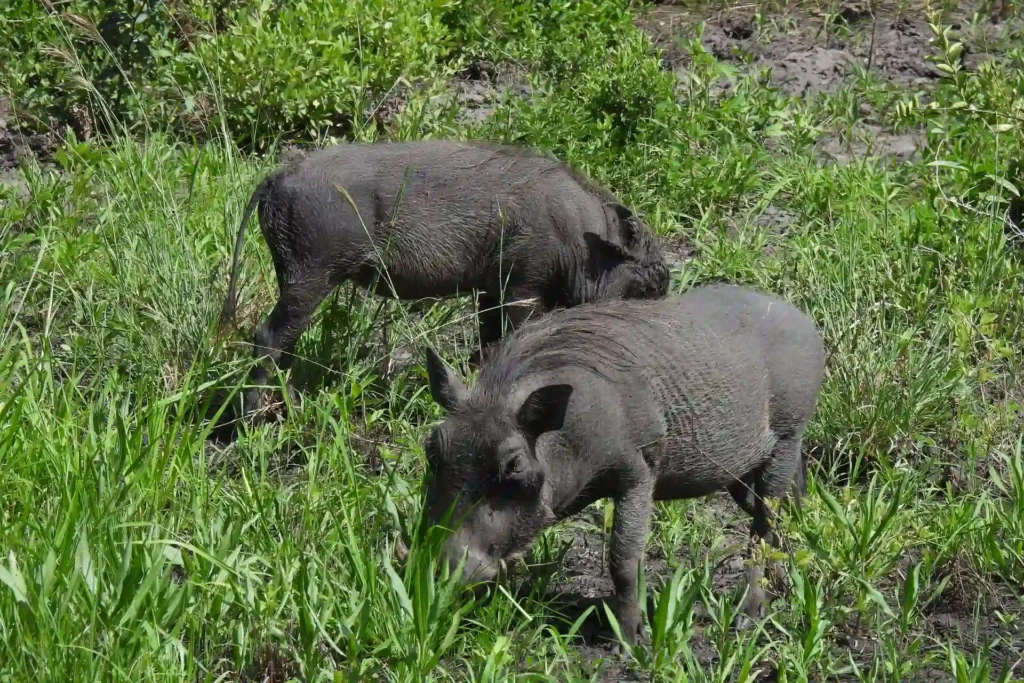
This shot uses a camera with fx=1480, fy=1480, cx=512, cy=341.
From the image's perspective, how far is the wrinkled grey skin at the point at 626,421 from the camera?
3.68m

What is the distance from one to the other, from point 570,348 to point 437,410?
1.26 m

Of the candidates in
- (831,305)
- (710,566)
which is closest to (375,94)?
(831,305)

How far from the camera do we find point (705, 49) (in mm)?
8172

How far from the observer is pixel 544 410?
12.1ft

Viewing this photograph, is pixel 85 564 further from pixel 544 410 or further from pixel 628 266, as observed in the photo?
pixel 628 266

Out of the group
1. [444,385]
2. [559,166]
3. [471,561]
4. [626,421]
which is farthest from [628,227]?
[471,561]

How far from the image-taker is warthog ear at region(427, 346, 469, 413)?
3785 millimetres

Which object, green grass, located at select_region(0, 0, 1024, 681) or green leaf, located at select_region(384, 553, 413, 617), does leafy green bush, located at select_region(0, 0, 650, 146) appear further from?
green leaf, located at select_region(384, 553, 413, 617)

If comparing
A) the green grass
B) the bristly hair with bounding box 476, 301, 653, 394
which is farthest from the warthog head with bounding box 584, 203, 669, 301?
the bristly hair with bounding box 476, 301, 653, 394

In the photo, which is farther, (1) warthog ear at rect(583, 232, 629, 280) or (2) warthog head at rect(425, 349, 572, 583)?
(1) warthog ear at rect(583, 232, 629, 280)

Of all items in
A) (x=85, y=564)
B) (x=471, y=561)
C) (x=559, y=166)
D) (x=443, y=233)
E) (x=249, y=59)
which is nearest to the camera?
(x=85, y=564)

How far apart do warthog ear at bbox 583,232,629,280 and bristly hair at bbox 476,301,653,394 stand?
1.00m

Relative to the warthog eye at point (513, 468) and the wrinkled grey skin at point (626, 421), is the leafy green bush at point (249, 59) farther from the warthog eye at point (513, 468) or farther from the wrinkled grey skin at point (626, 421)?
the warthog eye at point (513, 468)

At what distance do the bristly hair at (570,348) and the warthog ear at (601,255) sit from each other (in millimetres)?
998
